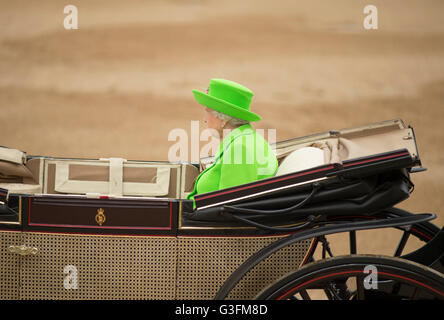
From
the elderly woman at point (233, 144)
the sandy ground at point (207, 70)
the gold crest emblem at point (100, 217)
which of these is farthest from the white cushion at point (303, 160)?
the sandy ground at point (207, 70)

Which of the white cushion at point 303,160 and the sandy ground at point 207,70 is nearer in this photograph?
the white cushion at point 303,160

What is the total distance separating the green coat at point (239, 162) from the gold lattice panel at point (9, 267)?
0.66 m

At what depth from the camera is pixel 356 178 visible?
4.80 ft

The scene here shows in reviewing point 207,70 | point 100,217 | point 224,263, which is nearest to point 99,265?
point 100,217

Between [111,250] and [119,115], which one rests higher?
[119,115]

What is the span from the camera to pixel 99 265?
1534mm

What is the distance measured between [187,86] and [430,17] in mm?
2110

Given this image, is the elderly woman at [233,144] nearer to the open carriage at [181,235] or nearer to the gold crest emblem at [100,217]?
the open carriage at [181,235]

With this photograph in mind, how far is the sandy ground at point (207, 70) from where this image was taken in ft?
12.0

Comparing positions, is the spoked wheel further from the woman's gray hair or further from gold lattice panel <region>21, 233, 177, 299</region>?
the woman's gray hair

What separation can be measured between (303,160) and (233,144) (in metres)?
0.29
